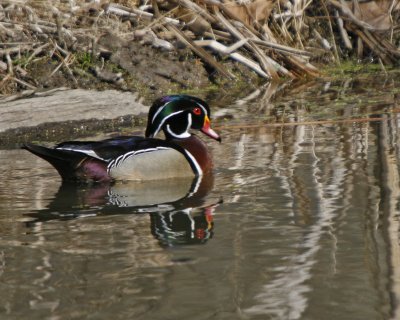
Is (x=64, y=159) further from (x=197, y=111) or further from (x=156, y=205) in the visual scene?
(x=197, y=111)

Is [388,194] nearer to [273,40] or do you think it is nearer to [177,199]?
[177,199]

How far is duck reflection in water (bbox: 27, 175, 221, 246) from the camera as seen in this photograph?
18.6 ft

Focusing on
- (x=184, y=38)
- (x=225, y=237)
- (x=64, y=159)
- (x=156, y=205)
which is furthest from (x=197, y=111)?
(x=184, y=38)

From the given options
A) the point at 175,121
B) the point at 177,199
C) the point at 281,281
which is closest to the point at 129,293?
the point at 281,281

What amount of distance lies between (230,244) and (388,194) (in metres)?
1.46

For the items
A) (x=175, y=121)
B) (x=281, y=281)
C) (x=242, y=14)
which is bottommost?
(x=281, y=281)

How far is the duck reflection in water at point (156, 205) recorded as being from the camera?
566cm

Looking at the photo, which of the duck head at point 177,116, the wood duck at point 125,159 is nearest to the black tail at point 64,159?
the wood duck at point 125,159

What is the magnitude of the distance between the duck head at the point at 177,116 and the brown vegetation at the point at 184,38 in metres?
3.12

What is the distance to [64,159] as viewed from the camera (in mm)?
7219

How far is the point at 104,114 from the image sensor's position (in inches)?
388

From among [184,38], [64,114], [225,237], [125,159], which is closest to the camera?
[225,237]

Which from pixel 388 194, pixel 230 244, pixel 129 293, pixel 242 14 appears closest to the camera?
pixel 129 293

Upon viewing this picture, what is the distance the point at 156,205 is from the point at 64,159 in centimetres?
106
